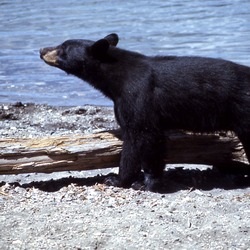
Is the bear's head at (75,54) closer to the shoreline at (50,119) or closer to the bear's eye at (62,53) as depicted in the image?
the bear's eye at (62,53)

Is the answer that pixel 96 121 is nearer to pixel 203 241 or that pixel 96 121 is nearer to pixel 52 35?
pixel 203 241

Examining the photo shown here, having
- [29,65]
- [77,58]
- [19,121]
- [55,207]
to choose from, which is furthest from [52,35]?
[55,207]

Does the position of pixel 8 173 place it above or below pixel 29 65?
above

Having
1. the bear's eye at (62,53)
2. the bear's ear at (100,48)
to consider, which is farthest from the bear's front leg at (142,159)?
the bear's eye at (62,53)

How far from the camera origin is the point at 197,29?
60.1 ft

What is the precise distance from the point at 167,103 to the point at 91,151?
0.89m

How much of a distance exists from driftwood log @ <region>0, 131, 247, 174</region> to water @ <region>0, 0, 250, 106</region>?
4502 mm

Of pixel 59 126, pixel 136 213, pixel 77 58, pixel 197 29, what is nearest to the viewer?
pixel 136 213

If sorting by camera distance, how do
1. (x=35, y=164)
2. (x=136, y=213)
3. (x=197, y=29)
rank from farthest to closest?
(x=197, y=29) → (x=35, y=164) → (x=136, y=213)

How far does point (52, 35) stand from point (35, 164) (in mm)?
12018

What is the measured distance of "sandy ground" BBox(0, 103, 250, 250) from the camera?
528 centimetres

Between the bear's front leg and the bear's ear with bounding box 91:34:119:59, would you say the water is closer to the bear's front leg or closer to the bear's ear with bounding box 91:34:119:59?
the bear's ear with bounding box 91:34:119:59

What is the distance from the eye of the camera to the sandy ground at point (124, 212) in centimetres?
528

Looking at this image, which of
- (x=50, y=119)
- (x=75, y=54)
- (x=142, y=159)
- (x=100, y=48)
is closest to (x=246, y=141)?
(x=142, y=159)
